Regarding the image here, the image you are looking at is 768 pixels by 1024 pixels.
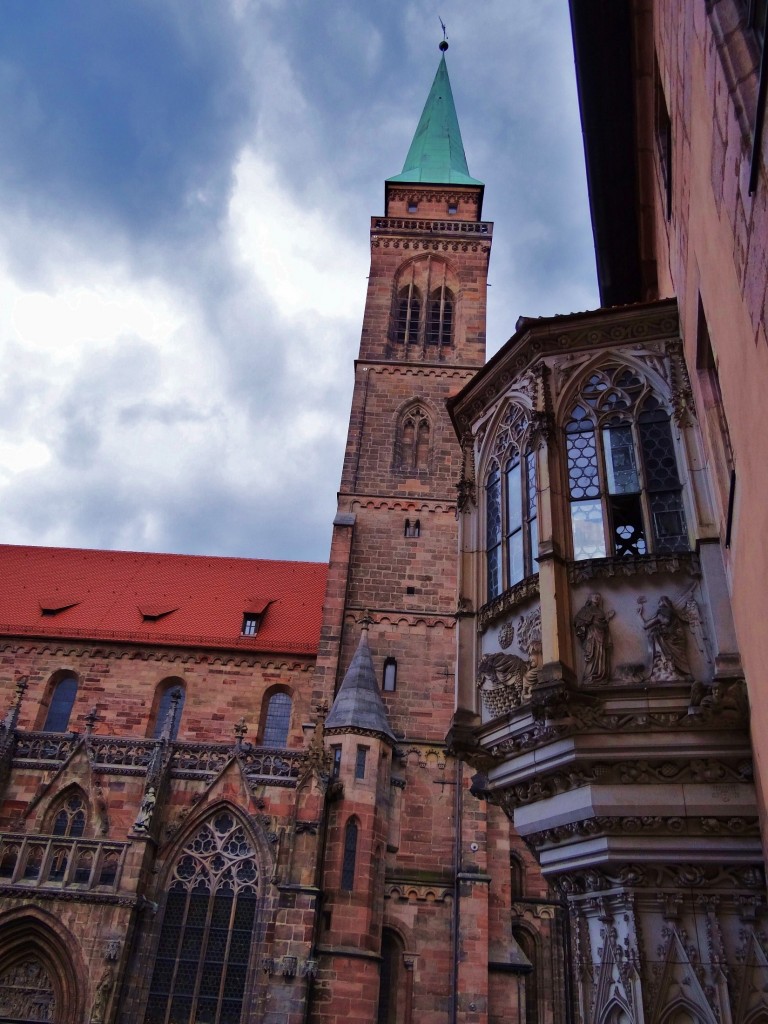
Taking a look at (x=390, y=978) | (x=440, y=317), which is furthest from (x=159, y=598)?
→ (x=390, y=978)

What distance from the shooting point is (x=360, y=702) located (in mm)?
19188

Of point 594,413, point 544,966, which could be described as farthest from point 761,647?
point 544,966

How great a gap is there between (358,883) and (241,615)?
415 inches

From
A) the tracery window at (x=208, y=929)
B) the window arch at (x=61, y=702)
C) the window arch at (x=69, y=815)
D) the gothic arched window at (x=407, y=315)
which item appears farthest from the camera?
the gothic arched window at (x=407, y=315)

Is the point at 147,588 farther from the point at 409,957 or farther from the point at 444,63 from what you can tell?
the point at 444,63

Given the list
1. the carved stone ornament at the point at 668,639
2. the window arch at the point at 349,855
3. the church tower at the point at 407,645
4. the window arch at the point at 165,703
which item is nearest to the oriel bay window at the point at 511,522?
the carved stone ornament at the point at 668,639

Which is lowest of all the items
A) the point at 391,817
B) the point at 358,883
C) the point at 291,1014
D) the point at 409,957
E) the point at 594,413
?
the point at 291,1014

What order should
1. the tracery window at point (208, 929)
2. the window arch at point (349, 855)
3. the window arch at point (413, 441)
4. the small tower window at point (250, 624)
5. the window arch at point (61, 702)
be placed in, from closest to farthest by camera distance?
the tracery window at point (208, 929) → the window arch at point (349, 855) → the window arch at point (61, 702) → the small tower window at point (250, 624) → the window arch at point (413, 441)

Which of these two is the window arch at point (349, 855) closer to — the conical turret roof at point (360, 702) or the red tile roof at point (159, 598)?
the conical turret roof at point (360, 702)

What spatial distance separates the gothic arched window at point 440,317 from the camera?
28.2 m

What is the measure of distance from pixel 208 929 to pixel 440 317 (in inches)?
779

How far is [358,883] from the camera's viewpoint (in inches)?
658

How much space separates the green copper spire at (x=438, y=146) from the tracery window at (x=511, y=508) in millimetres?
26597

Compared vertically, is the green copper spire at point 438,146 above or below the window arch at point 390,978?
above
